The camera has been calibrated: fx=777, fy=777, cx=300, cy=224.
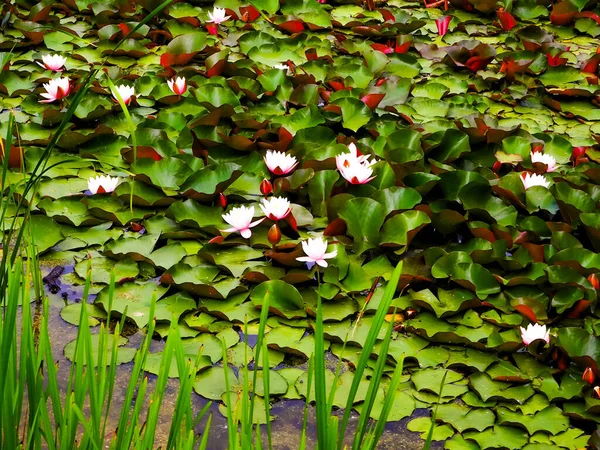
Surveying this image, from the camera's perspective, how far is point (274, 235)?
2594mm

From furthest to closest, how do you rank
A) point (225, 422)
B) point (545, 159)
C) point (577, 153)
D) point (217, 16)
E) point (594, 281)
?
1. point (217, 16)
2. point (577, 153)
3. point (545, 159)
4. point (594, 281)
5. point (225, 422)

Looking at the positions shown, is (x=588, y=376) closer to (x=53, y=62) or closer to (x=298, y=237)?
(x=298, y=237)

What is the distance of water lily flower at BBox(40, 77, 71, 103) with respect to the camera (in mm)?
3371

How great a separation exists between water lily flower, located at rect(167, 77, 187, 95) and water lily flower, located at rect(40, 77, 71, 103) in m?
0.45

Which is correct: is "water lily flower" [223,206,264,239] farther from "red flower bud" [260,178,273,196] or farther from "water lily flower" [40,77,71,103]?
"water lily flower" [40,77,71,103]

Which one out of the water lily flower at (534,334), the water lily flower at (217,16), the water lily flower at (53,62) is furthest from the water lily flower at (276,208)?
the water lily flower at (217,16)

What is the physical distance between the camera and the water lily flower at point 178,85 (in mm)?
3479

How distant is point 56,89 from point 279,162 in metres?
1.14

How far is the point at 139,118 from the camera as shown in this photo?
3.33 m

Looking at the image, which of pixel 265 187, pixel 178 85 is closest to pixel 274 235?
pixel 265 187

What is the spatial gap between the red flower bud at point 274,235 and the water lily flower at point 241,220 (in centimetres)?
5

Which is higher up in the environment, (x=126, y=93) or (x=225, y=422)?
(x=126, y=93)

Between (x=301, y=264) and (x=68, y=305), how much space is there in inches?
29.8

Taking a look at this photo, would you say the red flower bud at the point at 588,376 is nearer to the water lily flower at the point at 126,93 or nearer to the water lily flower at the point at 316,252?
the water lily flower at the point at 316,252
